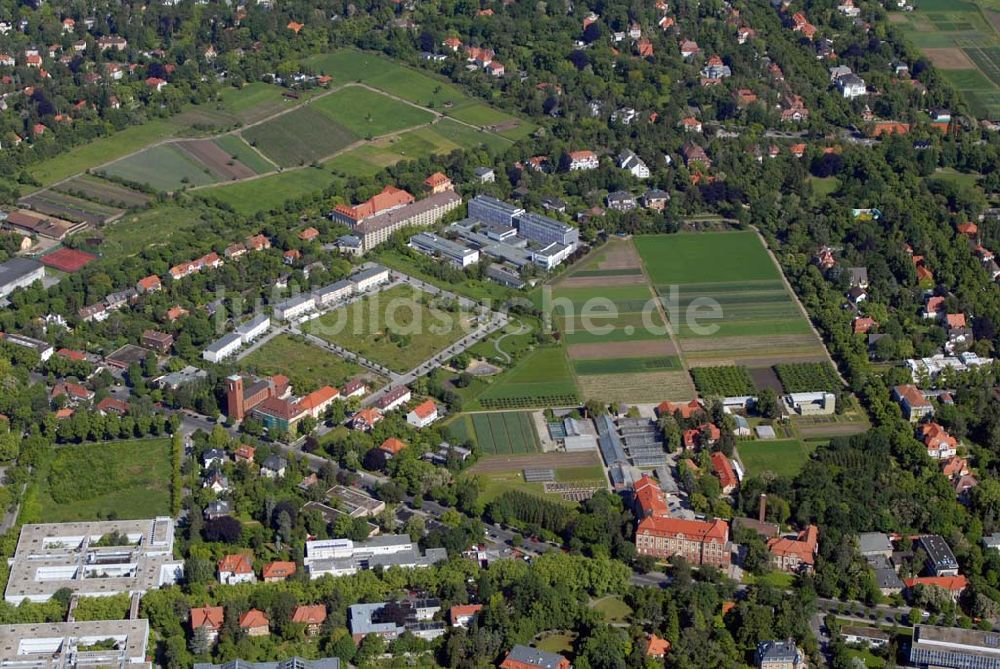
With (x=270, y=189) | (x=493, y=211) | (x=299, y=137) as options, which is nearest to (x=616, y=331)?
(x=493, y=211)

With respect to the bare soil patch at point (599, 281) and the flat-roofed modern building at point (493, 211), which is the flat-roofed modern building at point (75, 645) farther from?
the flat-roofed modern building at point (493, 211)

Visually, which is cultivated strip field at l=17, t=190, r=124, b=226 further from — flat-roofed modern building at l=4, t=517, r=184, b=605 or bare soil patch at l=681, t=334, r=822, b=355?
bare soil patch at l=681, t=334, r=822, b=355

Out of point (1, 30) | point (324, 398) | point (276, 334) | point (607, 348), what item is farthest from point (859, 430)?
point (1, 30)

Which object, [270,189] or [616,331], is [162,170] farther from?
[616,331]

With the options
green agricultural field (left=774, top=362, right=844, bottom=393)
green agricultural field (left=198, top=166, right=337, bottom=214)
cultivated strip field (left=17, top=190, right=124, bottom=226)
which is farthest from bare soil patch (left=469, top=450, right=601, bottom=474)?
cultivated strip field (left=17, top=190, right=124, bottom=226)

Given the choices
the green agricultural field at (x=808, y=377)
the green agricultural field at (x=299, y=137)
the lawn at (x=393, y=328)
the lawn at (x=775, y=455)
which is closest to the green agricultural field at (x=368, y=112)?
the green agricultural field at (x=299, y=137)

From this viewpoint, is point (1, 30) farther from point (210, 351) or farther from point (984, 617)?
point (984, 617)
